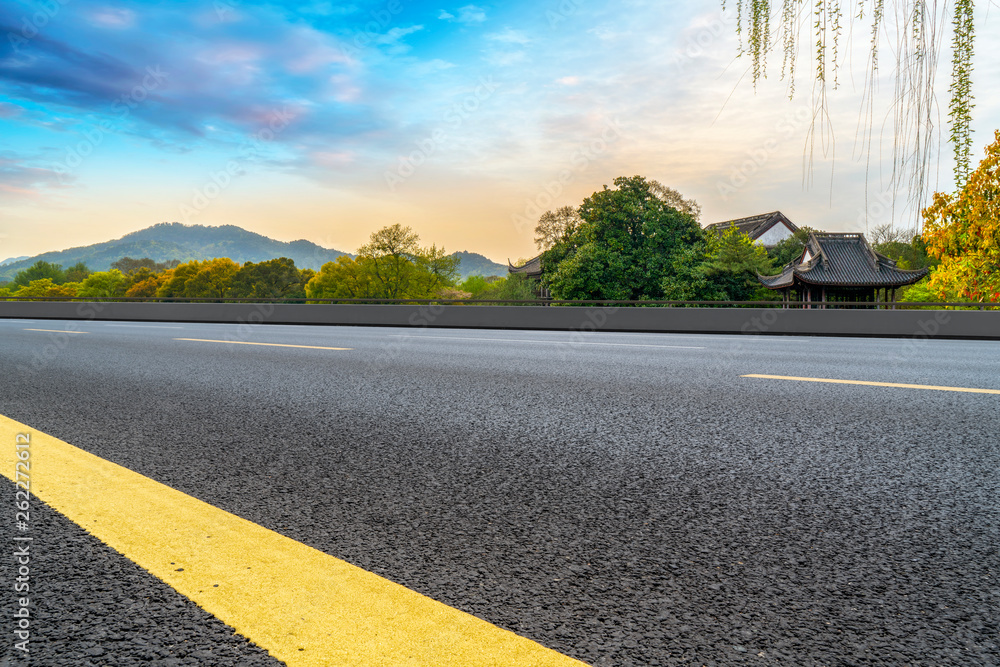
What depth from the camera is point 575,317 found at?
17234 mm

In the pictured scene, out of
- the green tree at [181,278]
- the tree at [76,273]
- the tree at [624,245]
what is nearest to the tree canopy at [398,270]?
the green tree at [181,278]

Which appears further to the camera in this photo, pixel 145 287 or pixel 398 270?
pixel 145 287

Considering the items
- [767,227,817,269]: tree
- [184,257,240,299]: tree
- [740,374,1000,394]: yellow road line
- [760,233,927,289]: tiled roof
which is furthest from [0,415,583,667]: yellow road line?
[184,257,240,299]: tree

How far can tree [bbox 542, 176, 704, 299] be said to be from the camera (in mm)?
41281

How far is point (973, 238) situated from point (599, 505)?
34.4 metres

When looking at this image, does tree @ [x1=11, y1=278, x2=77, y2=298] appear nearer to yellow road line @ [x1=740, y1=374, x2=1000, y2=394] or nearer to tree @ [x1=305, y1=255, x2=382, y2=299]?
yellow road line @ [x1=740, y1=374, x2=1000, y2=394]

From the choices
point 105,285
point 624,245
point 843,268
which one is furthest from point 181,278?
point 843,268

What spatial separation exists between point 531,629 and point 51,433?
3.71 m

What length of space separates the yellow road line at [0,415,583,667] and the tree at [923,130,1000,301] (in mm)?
32119

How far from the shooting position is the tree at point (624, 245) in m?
41.3

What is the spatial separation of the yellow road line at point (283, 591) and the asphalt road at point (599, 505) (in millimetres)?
63

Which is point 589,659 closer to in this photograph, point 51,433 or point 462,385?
point 51,433

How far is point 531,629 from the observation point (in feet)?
5.21

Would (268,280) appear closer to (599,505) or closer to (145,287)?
(145,287)
